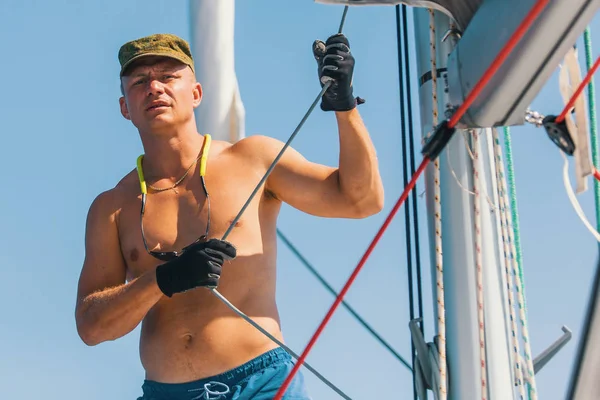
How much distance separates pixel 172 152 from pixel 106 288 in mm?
615

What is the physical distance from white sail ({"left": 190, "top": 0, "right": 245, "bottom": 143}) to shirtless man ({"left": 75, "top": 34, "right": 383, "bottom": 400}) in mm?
1018

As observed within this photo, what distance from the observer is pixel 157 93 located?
4.06 metres

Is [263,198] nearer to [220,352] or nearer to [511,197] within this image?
[220,352]

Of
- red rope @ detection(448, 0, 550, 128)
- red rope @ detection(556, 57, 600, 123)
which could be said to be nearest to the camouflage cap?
red rope @ detection(448, 0, 550, 128)

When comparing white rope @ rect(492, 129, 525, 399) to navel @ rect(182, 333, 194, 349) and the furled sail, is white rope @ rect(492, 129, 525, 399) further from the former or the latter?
navel @ rect(182, 333, 194, 349)

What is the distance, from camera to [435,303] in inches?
137

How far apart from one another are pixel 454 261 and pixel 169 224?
3.75 feet

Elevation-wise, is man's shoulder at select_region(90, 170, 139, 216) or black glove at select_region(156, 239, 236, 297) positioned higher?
man's shoulder at select_region(90, 170, 139, 216)

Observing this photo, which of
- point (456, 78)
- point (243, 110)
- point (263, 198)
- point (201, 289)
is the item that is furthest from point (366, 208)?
point (243, 110)

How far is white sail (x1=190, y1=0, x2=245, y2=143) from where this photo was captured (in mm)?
5305

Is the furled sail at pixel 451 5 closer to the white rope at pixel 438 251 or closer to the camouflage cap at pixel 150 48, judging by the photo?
the white rope at pixel 438 251

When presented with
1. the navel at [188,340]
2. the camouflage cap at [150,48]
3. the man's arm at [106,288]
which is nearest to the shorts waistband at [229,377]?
the navel at [188,340]

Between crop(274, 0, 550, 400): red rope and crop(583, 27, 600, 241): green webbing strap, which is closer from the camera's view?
crop(274, 0, 550, 400): red rope

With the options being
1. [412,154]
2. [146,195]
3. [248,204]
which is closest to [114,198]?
[146,195]
